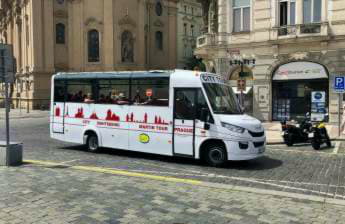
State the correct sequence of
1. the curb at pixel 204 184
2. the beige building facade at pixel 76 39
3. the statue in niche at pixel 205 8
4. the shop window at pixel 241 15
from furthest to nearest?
the beige building facade at pixel 76 39 < the statue in niche at pixel 205 8 < the shop window at pixel 241 15 < the curb at pixel 204 184

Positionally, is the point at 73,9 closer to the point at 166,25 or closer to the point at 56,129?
the point at 166,25

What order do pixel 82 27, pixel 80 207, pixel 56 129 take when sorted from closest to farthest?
pixel 80 207
pixel 56 129
pixel 82 27

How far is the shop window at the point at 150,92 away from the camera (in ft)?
39.4

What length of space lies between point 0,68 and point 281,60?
18.1 metres

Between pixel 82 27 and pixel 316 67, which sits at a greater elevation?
pixel 82 27

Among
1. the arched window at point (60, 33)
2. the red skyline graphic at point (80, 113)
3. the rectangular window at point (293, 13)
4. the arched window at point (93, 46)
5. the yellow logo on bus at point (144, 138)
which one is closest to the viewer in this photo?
the yellow logo on bus at point (144, 138)

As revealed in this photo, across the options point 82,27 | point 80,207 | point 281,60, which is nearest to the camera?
point 80,207

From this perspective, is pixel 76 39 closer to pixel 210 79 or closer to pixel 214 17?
pixel 214 17

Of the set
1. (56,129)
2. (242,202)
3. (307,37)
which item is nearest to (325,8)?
(307,37)

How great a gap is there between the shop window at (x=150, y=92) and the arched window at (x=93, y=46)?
3958 centimetres

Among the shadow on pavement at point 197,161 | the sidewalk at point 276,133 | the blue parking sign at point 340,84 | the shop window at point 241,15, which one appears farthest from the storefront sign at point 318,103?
the shadow on pavement at point 197,161

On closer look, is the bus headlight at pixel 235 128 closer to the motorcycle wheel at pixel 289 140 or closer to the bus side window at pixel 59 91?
the motorcycle wheel at pixel 289 140

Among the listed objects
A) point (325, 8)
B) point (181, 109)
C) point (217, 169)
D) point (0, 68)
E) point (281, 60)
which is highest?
point (325, 8)

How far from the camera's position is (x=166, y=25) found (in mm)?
57781
